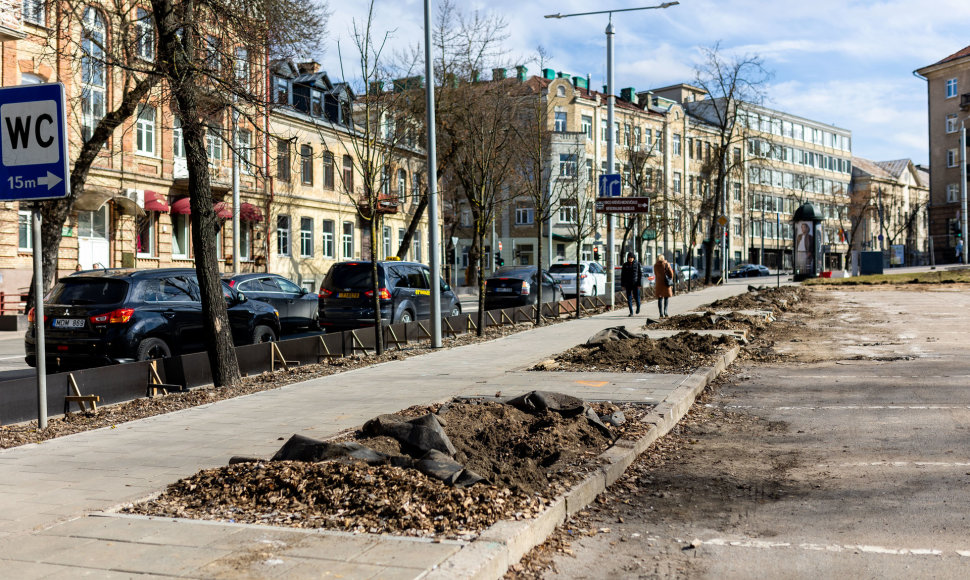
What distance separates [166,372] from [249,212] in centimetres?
2674

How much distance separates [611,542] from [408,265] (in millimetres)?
15344

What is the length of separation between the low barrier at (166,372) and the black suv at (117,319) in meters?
1.07

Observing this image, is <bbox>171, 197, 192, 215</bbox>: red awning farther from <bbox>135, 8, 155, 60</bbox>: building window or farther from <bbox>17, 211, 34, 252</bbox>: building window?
<bbox>135, 8, 155, 60</bbox>: building window

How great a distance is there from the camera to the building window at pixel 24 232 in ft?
90.5

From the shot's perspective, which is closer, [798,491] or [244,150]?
[798,491]

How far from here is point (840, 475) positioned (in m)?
6.24

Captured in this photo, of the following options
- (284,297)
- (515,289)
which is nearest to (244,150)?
(284,297)

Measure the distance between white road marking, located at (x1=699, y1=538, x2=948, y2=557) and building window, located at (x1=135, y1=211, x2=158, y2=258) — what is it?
31.0 meters

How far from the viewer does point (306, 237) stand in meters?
42.7

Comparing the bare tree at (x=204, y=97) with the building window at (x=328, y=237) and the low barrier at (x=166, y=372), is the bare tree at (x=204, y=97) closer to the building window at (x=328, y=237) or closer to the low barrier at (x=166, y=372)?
the low barrier at (x=166, y=372)

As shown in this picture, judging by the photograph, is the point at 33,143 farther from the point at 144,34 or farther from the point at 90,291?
the point at 144,34

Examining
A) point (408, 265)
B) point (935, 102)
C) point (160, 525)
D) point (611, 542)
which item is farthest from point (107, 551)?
point (935, 102)

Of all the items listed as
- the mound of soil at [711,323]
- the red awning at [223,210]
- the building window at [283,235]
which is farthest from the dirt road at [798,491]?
the building window at [283,235]

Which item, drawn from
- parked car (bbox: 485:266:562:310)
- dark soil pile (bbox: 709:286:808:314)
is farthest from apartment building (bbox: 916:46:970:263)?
parked car (bbox: 485:266:562:310)
